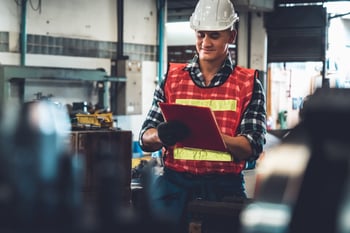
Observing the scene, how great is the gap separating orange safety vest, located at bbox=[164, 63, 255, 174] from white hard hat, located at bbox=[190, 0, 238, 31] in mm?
158

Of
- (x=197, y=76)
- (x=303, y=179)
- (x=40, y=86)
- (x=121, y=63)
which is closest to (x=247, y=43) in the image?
(x=121, y=63)

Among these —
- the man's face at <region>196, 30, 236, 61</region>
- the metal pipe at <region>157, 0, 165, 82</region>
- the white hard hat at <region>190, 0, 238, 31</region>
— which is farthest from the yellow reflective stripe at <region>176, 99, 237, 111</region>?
the metal pipe at <region>157, 0, 165, 82</region>

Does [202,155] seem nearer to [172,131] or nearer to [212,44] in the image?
[172,131]

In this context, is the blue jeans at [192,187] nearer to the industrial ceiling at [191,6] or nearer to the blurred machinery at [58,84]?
the blurred machinery at [58,84]

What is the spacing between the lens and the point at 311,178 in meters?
0.40

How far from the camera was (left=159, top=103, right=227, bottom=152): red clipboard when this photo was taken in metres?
1.51

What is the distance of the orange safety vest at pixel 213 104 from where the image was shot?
1868 mm

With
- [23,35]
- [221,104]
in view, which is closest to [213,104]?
[221,104]

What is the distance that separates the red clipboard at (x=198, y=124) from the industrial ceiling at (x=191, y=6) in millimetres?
4910

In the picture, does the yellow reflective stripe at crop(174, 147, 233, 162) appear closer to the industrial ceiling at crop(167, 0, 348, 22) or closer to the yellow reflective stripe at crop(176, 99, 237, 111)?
the yellow reflective stripe at crop(176, 99, 237, 111)

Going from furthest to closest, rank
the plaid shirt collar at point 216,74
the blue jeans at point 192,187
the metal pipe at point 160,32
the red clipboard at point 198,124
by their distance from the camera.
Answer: the metal pipe at point 160,32 → the plaid shirt collar at point 216,74 → the blue jeans at point 192,187 → the red clipboard at point 198,124

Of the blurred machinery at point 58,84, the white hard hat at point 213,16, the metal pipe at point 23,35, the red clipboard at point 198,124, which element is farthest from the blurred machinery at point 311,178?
the metal pipe at point 23,35

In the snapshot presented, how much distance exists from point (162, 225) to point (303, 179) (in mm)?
100

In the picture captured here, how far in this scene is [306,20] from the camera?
7.77m
